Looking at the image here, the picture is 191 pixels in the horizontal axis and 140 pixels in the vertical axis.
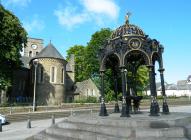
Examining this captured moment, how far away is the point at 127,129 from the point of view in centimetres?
1037

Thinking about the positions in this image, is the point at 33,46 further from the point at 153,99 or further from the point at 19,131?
the point at 153,99

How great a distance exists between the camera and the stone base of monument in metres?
10.0

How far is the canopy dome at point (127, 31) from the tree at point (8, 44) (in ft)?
84.5

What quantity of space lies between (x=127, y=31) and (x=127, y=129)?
5991mm

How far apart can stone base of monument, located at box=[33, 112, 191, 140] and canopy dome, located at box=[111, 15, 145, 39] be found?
16.1ft

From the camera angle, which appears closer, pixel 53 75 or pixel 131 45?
pixel 131 45

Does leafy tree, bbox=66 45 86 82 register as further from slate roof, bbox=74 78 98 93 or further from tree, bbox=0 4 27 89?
tree, bbox=0 4 27 89

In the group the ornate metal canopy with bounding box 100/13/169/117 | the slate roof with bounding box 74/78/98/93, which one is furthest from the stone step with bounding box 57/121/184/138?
the slate roof with bounding box 74/78/98/93

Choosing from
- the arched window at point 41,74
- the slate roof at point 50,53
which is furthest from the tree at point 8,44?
the slate roof at point 50,53

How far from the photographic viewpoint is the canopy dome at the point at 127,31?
47.2 ft

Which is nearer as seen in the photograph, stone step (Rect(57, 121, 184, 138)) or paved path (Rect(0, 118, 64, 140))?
stone step (Rect(57, 121, 184, 138))

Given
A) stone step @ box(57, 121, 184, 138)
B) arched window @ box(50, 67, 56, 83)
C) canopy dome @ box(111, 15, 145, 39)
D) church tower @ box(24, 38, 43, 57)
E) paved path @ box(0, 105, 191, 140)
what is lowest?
paved path @ box(0, 105, 191, 140)

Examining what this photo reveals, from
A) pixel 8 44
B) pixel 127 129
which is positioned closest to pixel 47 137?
pixel 127 129

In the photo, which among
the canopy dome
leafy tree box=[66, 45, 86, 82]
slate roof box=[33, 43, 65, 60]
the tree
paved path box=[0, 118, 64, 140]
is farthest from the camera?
leafy tree box=[66, 45, 86, 82]
